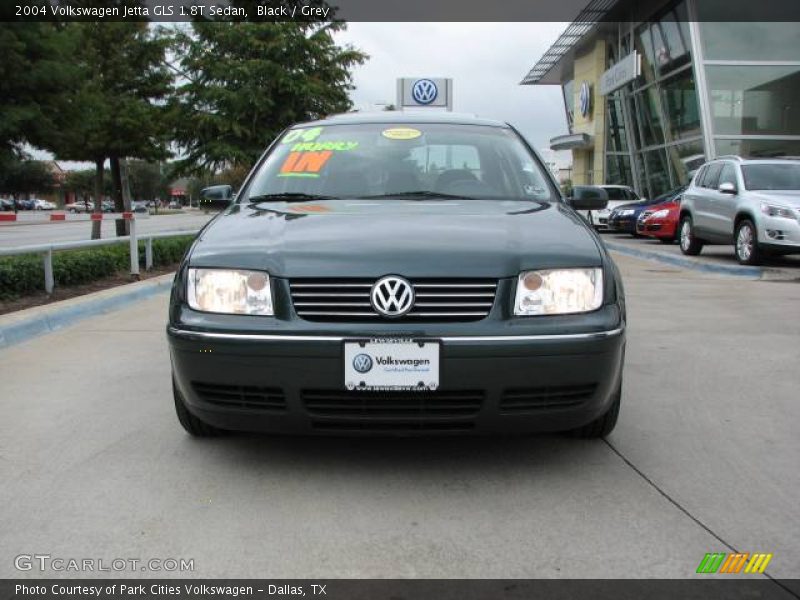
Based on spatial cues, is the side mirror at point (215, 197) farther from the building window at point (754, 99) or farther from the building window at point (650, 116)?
the building window at point (650, 116)

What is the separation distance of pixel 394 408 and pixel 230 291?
0.79 meters

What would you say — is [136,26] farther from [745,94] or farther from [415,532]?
[745,94]

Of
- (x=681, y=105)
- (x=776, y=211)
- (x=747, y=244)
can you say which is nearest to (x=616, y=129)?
(x=681, y=105)

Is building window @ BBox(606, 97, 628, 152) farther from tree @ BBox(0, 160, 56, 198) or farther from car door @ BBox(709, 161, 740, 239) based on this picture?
tree @ BBox(0, 160, 56, 198)

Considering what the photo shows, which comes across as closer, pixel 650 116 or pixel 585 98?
pixel 650 116

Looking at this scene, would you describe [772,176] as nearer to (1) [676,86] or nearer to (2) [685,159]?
Answer: (2) [685,159]

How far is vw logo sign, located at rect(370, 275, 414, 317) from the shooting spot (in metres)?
2.88

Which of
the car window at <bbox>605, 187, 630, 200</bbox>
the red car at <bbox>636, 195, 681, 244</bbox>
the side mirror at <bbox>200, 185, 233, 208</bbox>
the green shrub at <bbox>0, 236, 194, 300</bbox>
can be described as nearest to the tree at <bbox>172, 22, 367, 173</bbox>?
the green shrub at <bbox>0, 236, 194, 300</bbox>

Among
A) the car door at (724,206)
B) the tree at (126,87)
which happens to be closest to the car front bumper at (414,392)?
the car door at (724,206)

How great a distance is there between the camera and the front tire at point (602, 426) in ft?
11.3

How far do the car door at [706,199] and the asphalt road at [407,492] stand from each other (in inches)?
345

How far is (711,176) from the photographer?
13.2 meters

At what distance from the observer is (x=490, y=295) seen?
294 centimetres
